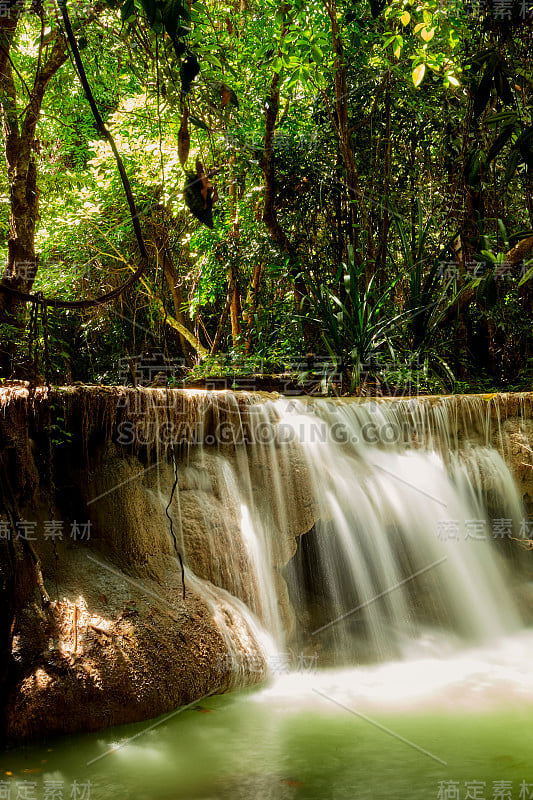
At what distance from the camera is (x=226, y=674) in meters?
3.70

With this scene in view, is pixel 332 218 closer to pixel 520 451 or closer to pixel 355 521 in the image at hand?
pixel 520 451

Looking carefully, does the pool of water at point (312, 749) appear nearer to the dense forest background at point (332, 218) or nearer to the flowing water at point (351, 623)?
the flowing water at point (351, 623)

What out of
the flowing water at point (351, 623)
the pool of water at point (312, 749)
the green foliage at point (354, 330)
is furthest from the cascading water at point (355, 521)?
the green foliage at point (354, 330)

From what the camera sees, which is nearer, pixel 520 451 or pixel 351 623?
pixel 351 623

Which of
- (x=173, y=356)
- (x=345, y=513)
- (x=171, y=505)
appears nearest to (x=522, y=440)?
(x=345, y=513)

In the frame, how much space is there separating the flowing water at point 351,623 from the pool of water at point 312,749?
0.03ft

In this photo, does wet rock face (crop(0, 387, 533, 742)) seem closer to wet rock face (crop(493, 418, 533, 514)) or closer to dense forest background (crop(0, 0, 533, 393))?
wet rock face (crop(493, 418, 533, 514))

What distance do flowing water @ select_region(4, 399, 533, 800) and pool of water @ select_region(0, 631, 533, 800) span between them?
0.03 ft

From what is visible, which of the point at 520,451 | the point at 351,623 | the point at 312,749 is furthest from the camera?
the point at 520,451

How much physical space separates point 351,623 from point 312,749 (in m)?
1.50

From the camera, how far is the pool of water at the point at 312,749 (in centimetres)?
270

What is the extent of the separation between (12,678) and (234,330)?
6972mm

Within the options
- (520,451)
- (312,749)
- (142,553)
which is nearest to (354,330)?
(520,451)

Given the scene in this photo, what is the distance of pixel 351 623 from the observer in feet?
14.8
